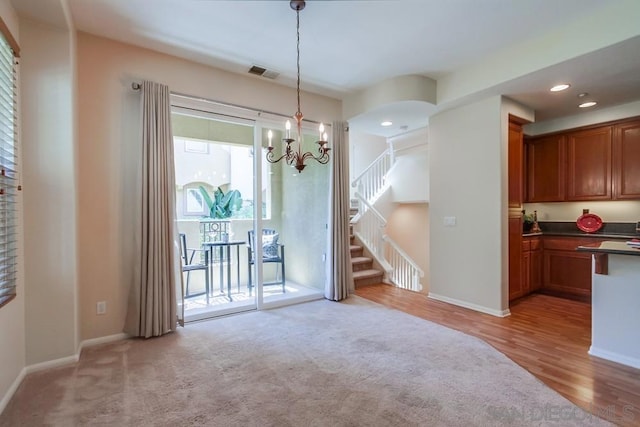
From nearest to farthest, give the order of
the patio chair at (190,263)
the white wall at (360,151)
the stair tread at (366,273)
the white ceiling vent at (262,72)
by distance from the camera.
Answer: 1. the white ceiling vent at (262,72)
2. the patio chair at (190,263)
3. the stair tread at (366,273)
4. the white wall at (360,151)

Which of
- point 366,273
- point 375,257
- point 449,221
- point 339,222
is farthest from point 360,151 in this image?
point 449,221

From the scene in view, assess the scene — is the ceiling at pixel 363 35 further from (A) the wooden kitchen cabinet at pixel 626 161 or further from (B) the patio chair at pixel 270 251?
(B) the patio chair at pixel 270 251

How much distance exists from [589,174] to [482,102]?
7.03ft

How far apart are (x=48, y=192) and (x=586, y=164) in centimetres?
648

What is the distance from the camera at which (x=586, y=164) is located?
4508 mm

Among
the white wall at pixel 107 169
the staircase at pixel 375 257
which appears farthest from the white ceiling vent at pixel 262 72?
the staircase at pixel 375 257

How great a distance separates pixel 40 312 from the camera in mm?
2510

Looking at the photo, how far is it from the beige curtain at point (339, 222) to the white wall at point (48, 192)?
9.62 ft

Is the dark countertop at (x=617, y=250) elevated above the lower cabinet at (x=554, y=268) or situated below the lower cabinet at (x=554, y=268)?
above

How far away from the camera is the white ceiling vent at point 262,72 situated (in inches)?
144

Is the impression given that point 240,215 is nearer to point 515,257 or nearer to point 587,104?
point 515,257

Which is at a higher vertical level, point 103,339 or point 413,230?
point 413,230

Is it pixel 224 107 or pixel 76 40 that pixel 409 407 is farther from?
pixel 76 40

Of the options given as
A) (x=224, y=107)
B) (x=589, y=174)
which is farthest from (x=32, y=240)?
(x=589, y=174)
